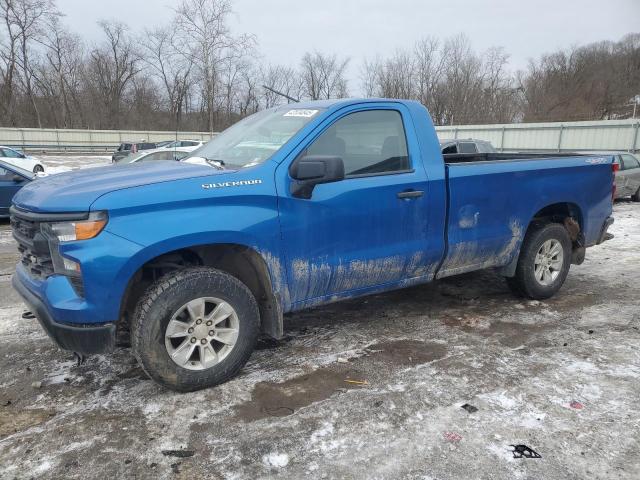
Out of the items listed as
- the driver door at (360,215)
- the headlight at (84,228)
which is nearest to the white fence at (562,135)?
the driver door at (360,215)

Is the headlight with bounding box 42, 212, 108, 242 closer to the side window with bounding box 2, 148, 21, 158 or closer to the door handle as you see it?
the door handle

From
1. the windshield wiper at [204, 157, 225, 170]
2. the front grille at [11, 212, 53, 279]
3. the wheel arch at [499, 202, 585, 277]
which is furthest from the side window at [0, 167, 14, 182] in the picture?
the wheel arch at [499, 202, 585, 277]

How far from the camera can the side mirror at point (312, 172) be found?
338 centimetres

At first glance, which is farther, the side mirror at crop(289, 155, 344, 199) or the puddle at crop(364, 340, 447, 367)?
the puddle at crop(364, 340, 447, 367)

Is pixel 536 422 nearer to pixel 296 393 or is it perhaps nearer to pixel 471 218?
pixel 296 393

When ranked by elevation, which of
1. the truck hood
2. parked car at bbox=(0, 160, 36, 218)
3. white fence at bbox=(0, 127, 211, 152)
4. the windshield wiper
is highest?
white fence at bbox=(0, 127, 211, 152)

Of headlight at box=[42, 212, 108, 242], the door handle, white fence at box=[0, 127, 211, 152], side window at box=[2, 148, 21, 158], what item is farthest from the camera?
white fence at box=[0, 127, 211, 152]

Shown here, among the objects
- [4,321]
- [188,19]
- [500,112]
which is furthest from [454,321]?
[500,112]

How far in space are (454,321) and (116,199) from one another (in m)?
3.25

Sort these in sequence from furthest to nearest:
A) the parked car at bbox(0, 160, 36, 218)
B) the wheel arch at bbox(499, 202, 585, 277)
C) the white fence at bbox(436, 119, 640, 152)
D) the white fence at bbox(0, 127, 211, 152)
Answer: the white fence at bbox(0, 127, 211, 152) → the white fence at bbox(436, 119, 640, 152) → the parked car at bbox(0, 160, 36, 218) → the wheel arch at bbox(499, 202, 585, 277)

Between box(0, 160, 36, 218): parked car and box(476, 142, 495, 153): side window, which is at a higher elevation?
box(476, 142, 495, 153): side window

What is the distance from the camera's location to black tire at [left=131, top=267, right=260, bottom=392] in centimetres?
313

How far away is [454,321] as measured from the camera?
15.7 feet

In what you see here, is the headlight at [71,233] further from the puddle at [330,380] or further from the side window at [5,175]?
Answer: the side window at [5,175]
